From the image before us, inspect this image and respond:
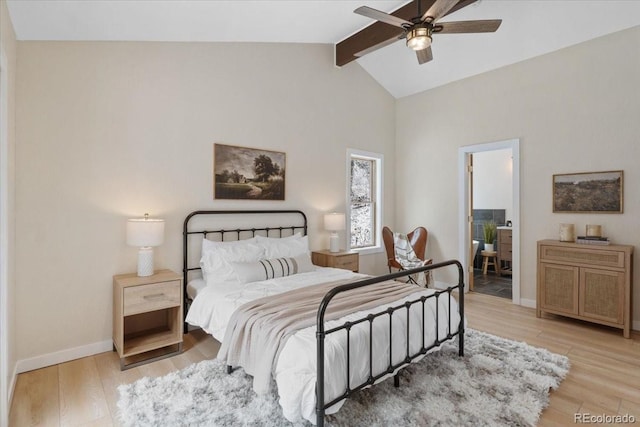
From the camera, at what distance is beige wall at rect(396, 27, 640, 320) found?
379 centimetres

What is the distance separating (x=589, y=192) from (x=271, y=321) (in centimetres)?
420

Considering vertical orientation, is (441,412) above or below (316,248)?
below

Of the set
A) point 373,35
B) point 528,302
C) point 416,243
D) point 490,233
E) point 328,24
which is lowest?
point 528,302

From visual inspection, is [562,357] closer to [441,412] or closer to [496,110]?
[441,412]

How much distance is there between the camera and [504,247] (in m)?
6.42

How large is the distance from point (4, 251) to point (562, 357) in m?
4.43

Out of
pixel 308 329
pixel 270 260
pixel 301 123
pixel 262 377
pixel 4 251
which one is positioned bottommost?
pixel 262 377

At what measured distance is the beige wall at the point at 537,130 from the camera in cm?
379

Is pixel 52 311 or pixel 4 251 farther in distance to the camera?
pixel 52 311

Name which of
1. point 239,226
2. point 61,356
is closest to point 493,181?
point 239,226

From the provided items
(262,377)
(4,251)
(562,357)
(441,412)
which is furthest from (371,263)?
(4,251)

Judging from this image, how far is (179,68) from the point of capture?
3531 mm

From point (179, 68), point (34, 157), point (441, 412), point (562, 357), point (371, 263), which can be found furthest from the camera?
point (371, 263)

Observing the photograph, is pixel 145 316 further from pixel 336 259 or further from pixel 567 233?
pixel 567 233
